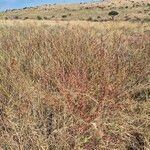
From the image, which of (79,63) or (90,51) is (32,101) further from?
(90,51)

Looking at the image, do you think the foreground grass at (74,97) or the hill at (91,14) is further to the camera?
the hill at (91,14)

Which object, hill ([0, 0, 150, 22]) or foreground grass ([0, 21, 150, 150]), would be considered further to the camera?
hill ([0, 0, 150, 22])

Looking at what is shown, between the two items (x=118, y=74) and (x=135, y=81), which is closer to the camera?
(x=118, y=74)

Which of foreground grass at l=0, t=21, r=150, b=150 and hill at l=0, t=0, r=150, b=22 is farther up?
foreground grass at l=0, t=21, r=150, b=150

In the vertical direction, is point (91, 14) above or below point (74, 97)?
below

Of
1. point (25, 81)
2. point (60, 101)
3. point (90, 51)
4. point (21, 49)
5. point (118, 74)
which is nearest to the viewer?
point (60, 101)

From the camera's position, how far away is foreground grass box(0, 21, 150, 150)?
4520mm

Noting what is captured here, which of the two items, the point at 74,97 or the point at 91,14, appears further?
the point at 91,14

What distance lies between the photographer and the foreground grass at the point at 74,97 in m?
4.52

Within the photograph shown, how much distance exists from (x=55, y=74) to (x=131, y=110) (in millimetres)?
969

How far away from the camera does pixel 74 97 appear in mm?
4938

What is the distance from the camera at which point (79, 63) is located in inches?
226

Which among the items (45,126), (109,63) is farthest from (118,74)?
(45,126)

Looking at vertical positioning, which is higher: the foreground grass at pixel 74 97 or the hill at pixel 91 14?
the foreground grass at pixel 74 97
